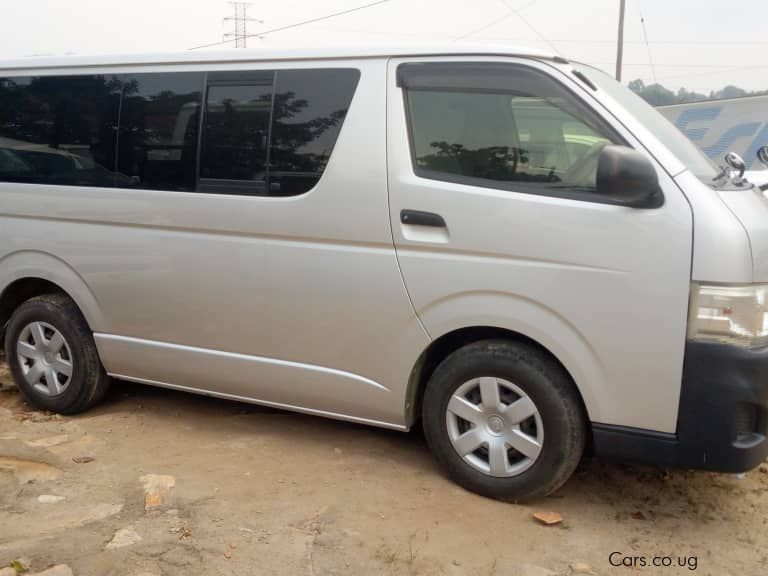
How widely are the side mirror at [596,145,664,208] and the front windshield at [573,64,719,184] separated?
0.37 meters

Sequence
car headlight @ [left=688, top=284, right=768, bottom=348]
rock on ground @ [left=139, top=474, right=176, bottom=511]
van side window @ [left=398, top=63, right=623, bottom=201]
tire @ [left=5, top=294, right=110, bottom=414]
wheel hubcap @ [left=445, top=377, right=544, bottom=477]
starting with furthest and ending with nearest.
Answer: tire @ [left=5, top=294, right=110, bottom=414] < rock on ground @ [left=139, top=474, right=176, bottom=511] < wheel hubcap @ [left=445, top=377, right=544, bottom=477] < van side window @ [left=398, top=63, right=623, bottom=201] < car headlight @ [left=688, top=284, right=768, bottom=348]

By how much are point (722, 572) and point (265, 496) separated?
2031mm

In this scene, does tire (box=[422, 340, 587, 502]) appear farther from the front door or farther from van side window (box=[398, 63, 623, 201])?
van side window (box=[398, 63, 623, 201])

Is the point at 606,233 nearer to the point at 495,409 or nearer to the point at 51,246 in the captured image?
the point at 495,409

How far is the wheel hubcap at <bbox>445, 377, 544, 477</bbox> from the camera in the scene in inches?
139

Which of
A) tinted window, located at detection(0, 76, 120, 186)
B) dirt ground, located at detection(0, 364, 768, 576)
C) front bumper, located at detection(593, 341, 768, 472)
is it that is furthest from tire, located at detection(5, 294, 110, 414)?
front bumper, located at detection(593, 341, 768, 472)

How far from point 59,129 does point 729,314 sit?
12.8ft

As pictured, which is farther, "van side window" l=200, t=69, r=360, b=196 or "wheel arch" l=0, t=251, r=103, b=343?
"wheel arch" l=0, t=251, r=103, b=343

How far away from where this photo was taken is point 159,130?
4430mm

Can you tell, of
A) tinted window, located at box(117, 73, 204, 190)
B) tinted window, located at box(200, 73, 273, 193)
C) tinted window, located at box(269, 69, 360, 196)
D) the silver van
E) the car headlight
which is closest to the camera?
the car headlight

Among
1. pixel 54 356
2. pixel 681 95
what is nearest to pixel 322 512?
pixel 54 356

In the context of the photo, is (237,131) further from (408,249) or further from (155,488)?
(155,488)

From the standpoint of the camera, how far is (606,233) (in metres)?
3.23

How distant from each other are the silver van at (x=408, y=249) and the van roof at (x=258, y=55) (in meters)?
0.01
